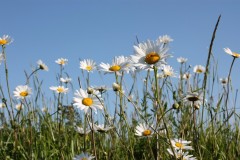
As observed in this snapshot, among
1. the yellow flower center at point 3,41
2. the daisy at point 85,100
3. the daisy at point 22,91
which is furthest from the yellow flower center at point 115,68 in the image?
the daisy at point 22,91

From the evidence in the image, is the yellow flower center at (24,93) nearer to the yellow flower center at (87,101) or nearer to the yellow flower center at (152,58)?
the yellow flower center at (87,101)

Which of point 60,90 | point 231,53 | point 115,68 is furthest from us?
point 60,90

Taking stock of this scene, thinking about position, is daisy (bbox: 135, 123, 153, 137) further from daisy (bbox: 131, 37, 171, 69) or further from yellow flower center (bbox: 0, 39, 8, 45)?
yellow flower center (bbox: 0, 39, 8, 45)

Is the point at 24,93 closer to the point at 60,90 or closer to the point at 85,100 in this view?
the point at 60,90

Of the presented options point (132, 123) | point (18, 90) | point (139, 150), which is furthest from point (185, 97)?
point (18, 90)

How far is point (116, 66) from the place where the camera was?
2.34 m

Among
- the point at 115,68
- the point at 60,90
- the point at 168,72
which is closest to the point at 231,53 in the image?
the point at 168,72

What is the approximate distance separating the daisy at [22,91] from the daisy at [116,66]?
3.91 ft

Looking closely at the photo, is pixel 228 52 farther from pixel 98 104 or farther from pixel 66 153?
pixel 66 153

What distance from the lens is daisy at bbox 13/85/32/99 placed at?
3277mm

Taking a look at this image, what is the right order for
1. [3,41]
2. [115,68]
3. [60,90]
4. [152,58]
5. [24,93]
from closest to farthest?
1. [152,58]
2. [115,68]
3. [3,41]
4. [24,93]
5. [60,90]

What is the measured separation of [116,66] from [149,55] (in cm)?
A: 74

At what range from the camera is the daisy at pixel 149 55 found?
154cm

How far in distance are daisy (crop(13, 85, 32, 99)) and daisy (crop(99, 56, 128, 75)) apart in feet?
3.91
